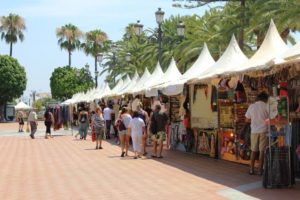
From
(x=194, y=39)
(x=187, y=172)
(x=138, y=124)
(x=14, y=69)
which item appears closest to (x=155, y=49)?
(x=194, y=39)

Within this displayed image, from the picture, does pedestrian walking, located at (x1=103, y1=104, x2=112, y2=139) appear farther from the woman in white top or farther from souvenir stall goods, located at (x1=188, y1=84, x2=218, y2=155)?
the woman in white top

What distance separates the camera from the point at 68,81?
81125 mm

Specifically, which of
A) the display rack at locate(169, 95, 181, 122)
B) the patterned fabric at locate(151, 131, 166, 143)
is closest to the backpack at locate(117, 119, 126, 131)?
the patterned fabric at locate(151, 131, 166, 143)

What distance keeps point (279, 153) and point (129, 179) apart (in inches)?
135

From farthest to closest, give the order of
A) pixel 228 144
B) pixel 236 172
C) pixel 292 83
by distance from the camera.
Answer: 1. pixel 228 144
2. pixel 236 172
3. pixel 292 83

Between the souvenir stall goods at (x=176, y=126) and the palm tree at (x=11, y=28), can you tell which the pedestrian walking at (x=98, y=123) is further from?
the palm tree at (x=11, y=28)

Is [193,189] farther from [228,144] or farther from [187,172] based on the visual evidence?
[228,144]

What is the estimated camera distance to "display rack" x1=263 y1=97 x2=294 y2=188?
991cm

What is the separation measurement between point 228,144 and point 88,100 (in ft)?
82.5

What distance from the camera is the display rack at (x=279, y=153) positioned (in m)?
9.91

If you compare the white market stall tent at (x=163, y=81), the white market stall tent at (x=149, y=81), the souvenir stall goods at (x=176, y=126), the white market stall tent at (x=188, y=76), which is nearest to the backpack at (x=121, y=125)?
the white market stall tent at (x=188, y=76)

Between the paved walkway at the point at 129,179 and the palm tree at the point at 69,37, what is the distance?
70406 millimetres

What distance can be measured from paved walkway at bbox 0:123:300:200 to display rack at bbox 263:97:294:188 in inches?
8.8

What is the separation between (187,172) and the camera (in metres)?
12.7
